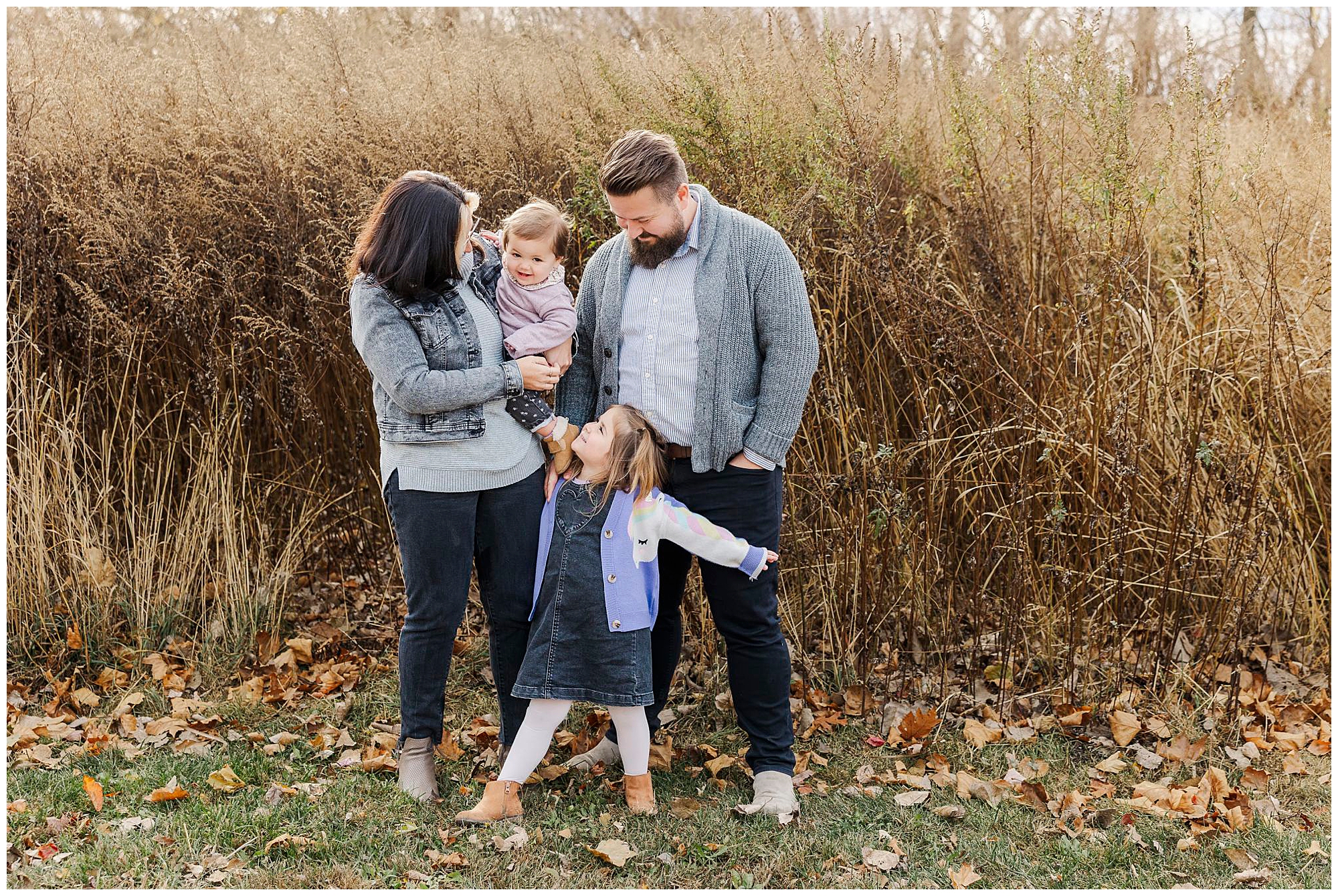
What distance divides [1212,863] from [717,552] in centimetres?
163

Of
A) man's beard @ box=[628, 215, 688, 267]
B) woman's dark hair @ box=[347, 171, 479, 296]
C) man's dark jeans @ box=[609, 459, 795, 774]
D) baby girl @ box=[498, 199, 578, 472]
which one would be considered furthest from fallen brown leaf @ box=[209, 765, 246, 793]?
man's beard @ box=[628, 215, 688, 267]

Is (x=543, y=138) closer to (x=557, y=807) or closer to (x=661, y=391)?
(x=661, y=391)

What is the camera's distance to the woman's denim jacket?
2.76 metres

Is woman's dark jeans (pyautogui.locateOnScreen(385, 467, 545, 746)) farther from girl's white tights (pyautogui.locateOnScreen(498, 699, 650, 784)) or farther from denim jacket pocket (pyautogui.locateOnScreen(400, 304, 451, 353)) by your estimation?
denim jacket pocket (pyautogui.locateOnScreen(400, 304, 451, 353))

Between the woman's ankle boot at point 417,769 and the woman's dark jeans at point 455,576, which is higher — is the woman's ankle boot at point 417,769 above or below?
below

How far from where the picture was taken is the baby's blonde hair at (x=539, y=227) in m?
2.80

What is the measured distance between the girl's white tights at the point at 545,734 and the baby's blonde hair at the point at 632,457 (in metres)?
0.62

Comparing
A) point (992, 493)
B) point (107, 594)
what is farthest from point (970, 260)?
point (107, 594)

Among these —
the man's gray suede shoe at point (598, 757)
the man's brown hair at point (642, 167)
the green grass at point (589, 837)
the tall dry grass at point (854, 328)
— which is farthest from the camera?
the tall dry grass at point (854, 328)

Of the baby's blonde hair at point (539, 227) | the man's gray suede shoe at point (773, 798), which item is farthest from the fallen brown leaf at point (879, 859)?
the baby's blonde hair at point (539, 227)

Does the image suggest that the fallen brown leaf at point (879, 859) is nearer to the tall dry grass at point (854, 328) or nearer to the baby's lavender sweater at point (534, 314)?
the tall dry grass at point (854, 328)

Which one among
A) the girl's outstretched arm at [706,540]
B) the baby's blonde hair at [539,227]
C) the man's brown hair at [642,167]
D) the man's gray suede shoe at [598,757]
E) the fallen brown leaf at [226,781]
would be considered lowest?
A: the man's gray suede shoe at [598,757]

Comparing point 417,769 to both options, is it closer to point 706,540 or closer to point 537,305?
point 706,540

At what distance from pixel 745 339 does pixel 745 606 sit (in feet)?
2.54
